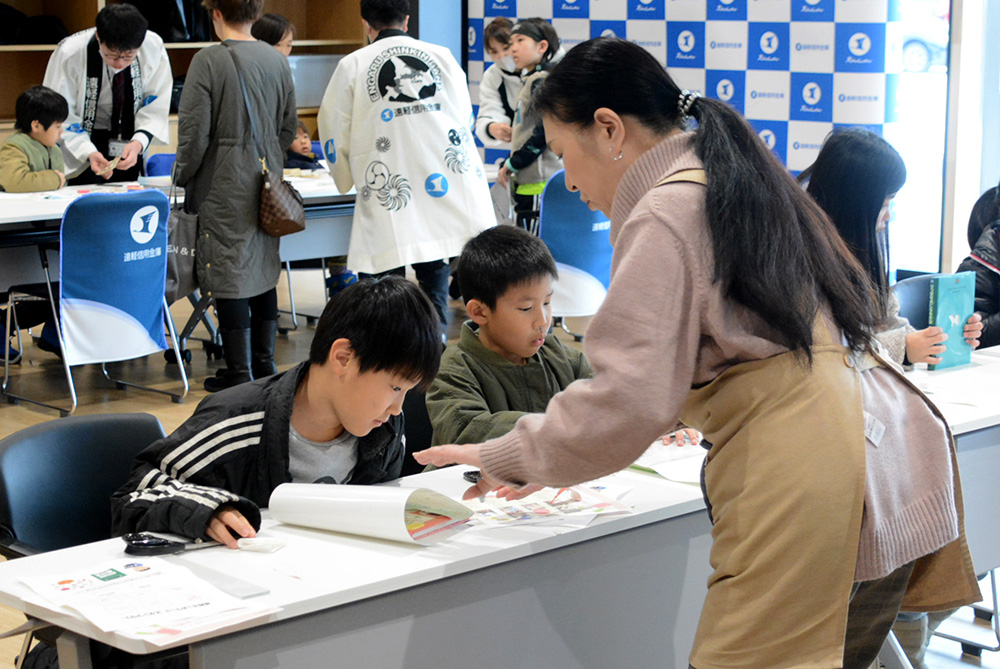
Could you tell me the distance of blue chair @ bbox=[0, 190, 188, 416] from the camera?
4.08 metres

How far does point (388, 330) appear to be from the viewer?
1.74 m

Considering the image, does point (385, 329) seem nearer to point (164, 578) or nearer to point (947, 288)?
point (164, 578)

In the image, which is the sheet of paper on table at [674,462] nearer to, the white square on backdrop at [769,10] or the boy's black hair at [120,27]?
the boy's black hair at [120,27]

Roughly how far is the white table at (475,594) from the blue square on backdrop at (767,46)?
4.39 m

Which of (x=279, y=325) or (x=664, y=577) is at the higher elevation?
(x=664, y=577)

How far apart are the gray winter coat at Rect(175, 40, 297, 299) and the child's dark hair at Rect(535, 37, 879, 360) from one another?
121 inches

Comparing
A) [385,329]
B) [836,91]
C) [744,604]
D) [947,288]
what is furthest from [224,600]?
[836,91]

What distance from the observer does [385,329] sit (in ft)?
5.73

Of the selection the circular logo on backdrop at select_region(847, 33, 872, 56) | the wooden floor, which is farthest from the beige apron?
the circular logo on backdrop at select_region(847, 33, 872, 56)

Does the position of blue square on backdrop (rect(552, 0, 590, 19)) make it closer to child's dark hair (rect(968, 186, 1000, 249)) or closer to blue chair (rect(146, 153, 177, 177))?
blue chair (rect(146, 153, 177, 177))

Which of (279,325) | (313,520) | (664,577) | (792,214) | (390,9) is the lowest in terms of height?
(279,325)

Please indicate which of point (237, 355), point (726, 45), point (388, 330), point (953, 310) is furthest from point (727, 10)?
point (388, 330)

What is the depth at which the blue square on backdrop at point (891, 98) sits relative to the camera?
533 centimetres

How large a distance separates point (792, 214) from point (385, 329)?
0.72m
